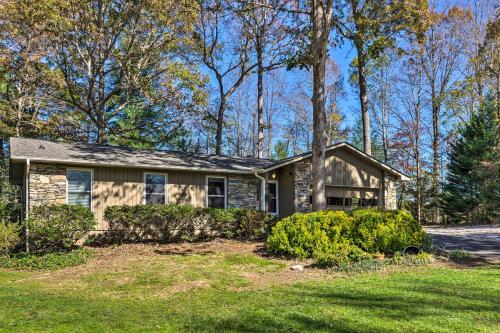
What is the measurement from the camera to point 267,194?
1487 centimetres

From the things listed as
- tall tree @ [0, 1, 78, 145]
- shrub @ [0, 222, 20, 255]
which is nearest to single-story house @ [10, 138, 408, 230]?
shrub @ [0, 222, 20, 255]

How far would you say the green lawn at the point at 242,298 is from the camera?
4656 mm

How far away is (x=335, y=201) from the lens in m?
16.4

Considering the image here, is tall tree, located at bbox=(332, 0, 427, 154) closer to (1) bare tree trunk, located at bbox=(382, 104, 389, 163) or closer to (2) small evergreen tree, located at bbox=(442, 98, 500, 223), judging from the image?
(2) small evergreen tree, located at bbox=(442, 98, 500, 223)

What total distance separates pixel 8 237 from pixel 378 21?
14822mm

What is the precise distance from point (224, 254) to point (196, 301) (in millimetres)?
4255

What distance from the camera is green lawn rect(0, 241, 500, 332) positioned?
466cm

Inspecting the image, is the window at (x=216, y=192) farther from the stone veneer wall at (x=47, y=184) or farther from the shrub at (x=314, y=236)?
the stone veneer wall at (x=47, y=184)

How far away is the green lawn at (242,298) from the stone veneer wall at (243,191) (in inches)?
213

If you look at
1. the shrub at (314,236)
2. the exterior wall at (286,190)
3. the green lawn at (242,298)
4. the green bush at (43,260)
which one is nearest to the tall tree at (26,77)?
the green bush at (43,260)

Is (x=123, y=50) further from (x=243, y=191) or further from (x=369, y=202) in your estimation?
(x=369, y=202)

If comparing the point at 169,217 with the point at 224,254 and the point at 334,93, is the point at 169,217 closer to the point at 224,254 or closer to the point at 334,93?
the point at 224,254

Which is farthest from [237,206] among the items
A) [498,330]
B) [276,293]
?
[498,330]

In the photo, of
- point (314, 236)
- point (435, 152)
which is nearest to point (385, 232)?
point (314, 236)
